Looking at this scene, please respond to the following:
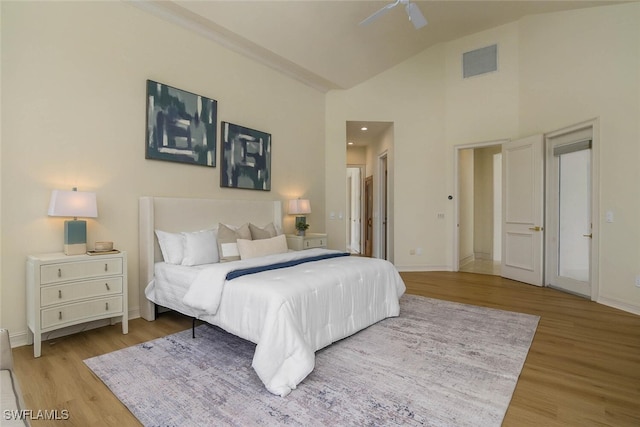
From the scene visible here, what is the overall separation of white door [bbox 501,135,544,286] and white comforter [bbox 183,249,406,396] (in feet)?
9.99

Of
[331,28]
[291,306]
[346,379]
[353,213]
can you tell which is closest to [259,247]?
[291,306]

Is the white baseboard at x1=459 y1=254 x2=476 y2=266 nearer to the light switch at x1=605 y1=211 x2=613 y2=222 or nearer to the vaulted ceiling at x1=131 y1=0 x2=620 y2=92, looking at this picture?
the light switch at x1=605 y1=211 x2=613 y2=222

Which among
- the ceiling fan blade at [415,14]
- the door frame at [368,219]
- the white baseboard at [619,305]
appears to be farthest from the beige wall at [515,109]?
the ceiling fan blade at [415,14]

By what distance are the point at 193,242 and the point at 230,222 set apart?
0.86m

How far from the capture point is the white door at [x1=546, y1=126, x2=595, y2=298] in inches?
165

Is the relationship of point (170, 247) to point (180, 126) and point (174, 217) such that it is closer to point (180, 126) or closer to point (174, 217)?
point (174, 217)

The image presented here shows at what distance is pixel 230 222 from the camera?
13.6ft

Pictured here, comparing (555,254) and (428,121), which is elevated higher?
(428,121)

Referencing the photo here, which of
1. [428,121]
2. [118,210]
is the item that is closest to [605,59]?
[428,121]

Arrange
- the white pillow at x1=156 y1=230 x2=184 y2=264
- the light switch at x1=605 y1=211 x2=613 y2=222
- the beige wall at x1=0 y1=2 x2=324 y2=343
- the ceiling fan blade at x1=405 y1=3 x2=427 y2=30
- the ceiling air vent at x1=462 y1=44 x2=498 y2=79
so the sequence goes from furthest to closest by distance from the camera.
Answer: the ceiling air vent at x1=462 y1=44 x2=498 y2=79
the light switch at x1=605 y1=211 x2=613 y2=222
the white pillow at x1=156 y1=230 x2=184 y2=264
the ceiling fan blade at x1=405 y1=3 x2=427 y2=30
the beige wall at x1=0 y1=2 x2=324 y2=343

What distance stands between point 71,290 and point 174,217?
3.87 ft

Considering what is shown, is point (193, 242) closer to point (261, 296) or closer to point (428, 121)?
point (261, 296)

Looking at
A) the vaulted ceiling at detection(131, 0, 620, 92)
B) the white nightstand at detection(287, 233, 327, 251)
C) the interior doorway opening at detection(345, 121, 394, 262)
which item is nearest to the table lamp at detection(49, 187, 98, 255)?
the vaulted ceiling at detection(131, 0, 620, 92)

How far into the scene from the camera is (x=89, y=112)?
119 inches
